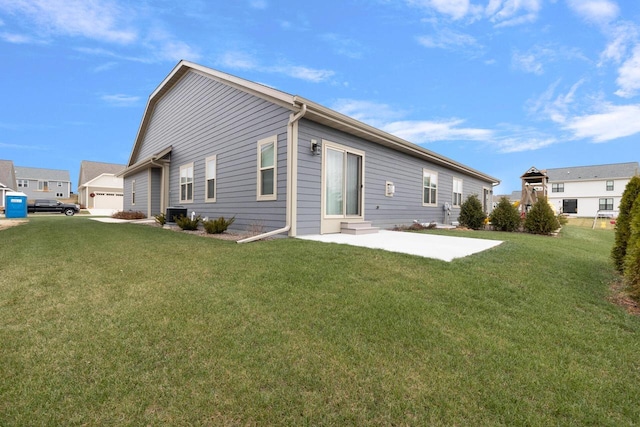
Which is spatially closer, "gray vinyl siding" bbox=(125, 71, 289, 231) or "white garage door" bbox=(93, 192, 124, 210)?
"gray vinyl siding" bbox=(125, 71, 289, 231)

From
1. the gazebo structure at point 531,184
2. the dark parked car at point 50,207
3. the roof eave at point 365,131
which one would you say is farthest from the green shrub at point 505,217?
the dark parked car at point 50,207

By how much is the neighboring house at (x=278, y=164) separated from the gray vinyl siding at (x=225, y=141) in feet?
0.10

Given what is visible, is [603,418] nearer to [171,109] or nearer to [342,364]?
[342,364]

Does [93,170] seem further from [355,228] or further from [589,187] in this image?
[589,187]

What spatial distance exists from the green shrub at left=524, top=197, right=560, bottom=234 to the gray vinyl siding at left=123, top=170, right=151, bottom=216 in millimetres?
16729

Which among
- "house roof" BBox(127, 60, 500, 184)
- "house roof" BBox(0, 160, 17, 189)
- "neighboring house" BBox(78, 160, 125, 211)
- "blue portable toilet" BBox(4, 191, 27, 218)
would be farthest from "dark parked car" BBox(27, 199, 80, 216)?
"house roof" BBox(127, 60, 500, 184)

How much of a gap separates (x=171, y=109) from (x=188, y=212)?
5146mm

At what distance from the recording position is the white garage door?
34.0 metres

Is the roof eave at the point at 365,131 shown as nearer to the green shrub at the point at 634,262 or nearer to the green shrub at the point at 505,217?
the green shrub at the point at 505,217

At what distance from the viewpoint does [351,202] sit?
880cm

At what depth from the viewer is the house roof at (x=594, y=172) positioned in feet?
115

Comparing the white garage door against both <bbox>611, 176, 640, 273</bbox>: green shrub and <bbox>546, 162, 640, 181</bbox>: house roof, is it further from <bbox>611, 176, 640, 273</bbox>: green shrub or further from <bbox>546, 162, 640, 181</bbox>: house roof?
<bbox>546, 162, 640, 181</bbox>: house roof

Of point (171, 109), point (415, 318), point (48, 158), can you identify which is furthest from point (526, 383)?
point (48, 158)

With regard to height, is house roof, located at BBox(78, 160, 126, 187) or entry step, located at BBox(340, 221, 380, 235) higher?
house roof, located at BBox(78, 160, 126, 187)
